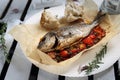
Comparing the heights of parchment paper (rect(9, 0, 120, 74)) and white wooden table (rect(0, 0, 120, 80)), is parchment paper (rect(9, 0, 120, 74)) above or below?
above

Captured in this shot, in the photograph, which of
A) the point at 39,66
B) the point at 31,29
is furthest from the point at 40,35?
the point at 39,66

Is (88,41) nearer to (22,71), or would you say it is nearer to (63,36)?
(63,36)

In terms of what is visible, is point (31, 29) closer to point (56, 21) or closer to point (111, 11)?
point (56, 21)

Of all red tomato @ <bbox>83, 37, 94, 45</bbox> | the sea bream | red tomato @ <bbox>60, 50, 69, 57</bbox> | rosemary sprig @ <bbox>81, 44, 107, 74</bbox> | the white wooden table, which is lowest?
the white wooden table

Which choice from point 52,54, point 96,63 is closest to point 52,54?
point 52,54

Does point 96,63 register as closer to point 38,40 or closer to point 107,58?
point 107,58

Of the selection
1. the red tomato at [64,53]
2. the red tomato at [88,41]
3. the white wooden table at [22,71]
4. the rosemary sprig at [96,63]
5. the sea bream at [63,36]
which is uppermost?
the sea bream at [63,36]

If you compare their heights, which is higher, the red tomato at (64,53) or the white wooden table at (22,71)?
the red tomato at (64,53)

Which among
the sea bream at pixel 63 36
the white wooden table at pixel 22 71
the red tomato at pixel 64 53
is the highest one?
the sea bream at pixel 63 36
